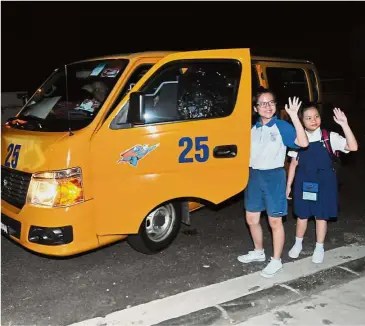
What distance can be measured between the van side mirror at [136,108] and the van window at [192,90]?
0.23 metres

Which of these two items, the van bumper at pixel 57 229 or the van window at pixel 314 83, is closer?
the van bumper at pixel 57 229

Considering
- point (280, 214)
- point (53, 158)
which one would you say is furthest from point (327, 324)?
point (53, 158)

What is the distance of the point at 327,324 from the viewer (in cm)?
323

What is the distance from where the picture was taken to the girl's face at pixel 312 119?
402 cm

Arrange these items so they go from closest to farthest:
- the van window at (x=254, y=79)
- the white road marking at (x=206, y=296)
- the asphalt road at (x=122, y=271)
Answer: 1. the white road marking at (x=206, y=296)
2. the asphalt road at (x=122, y=271)
3. the van window at (x=254, y=79)

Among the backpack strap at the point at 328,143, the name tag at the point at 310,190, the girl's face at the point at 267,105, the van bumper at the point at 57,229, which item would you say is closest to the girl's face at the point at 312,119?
the backpack strap at the point at 328,143

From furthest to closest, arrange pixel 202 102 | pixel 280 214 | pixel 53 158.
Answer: pixel 202 102 → pixel 280 214 → pixel 53 158

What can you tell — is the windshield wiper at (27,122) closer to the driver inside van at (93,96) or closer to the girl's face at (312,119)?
the driver inside van at (93,96)

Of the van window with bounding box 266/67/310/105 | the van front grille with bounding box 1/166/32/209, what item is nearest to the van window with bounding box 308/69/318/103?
the van window with bounding box 266/67/310/105

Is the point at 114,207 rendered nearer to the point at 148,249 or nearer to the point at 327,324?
the point at 148,249

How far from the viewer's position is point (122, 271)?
4.21 m

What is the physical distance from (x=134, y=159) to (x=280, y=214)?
56.9 inches

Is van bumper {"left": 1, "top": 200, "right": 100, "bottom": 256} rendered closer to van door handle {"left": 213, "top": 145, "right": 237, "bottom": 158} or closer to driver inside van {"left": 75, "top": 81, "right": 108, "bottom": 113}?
driver inside van {"left": 75, "top": 81, "right": 108, "bottom": 113}

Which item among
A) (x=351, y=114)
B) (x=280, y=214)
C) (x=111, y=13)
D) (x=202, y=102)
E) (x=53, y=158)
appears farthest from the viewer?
(x=111, y=13)
